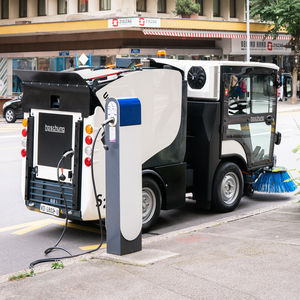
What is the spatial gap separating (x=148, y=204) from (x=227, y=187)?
177cm

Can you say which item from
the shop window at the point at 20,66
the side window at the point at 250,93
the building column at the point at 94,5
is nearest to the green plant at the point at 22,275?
the side window at the point at 250,93

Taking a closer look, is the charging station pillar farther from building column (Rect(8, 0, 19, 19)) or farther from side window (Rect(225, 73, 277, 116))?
building column (Rect(8, 0, 19, 19))

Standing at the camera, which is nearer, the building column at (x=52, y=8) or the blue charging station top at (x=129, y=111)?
the blue charging station top at (x=129, y=111)

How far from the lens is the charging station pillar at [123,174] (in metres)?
6.79

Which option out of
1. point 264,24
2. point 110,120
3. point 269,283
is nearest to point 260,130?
point 110,120

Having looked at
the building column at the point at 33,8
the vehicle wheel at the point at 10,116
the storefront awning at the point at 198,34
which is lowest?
the vehicle wheel at the point at 10,116

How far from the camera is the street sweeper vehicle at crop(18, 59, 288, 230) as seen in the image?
795 cm

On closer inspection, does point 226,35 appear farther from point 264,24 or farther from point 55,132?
point 55,132

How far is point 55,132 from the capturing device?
8.27 metres

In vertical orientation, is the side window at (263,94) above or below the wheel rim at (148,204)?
above

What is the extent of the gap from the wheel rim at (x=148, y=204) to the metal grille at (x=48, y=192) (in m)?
1.03

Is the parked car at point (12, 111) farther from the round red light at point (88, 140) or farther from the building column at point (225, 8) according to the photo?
the round red light at point (88, 140)

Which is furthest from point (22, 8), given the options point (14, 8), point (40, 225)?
point (40, 225)

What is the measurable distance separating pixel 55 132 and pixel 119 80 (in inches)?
42.3
